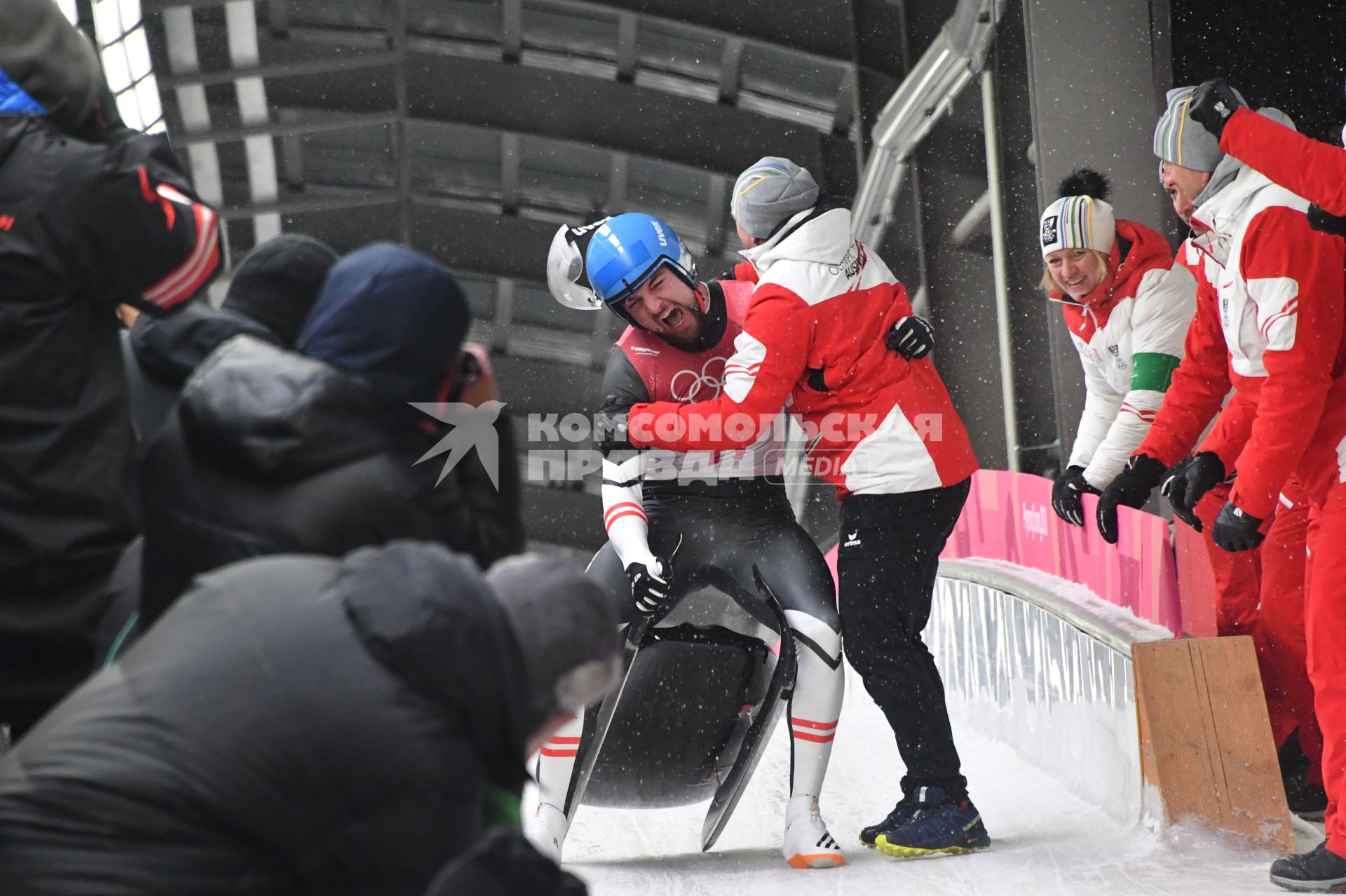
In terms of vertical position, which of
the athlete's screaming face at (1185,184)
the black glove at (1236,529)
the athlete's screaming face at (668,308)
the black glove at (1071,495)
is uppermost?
the athlete's screaming face at (1185,184)

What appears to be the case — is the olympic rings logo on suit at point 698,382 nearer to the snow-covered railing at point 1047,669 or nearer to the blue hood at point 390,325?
the snow-covered railing at point 1047,669

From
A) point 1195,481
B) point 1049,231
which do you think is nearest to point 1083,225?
point 1049,231

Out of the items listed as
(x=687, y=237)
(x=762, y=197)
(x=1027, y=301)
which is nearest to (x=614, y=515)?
(x=762, y=197)

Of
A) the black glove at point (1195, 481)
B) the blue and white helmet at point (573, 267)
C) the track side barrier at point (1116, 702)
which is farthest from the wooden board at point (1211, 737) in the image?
the blue and white helmet at point (573, 267)

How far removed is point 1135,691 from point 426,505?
228 centimetres

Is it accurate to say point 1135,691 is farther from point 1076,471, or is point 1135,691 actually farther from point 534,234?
point 534,234

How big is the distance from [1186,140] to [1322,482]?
0.88 metres

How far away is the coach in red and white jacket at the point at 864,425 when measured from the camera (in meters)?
3.67

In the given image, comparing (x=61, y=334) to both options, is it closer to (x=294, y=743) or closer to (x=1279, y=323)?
(x=294, y=743)

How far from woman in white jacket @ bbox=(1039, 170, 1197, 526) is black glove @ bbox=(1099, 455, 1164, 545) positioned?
0.87ft

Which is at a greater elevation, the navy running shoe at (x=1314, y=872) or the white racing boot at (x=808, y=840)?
the navy running shoe at (x=1314, y=872)

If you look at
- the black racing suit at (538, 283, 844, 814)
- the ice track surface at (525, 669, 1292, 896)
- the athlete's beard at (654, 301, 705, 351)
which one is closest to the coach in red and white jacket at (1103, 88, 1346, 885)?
the ice track surface at (525, 669, 1292, 896)

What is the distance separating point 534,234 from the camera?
12742mm

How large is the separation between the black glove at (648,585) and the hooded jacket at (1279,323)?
1.41 metres
